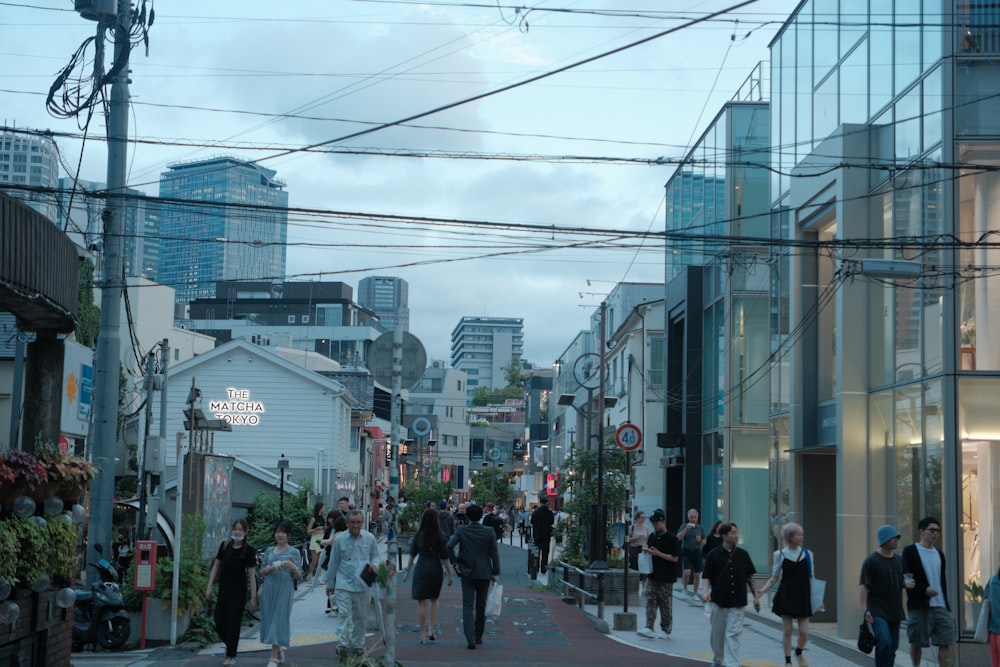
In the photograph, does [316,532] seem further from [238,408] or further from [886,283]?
[238,408]

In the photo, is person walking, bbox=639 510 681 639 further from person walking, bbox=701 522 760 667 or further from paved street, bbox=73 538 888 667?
person walking, bbox=701 522 760 667

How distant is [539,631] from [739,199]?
15.7m

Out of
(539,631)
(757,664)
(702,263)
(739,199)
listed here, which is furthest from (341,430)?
(757,664)

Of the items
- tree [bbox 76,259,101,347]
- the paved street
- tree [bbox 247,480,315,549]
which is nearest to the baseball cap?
the paved street

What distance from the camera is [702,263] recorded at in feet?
110

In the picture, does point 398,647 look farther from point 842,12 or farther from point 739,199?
point 739,199

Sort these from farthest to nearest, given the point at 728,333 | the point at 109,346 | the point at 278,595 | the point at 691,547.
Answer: the point at 728,333 → the point at 691,547 → the point at 109,346 → the point at 278,595

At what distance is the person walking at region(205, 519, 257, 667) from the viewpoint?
13641 millimetres

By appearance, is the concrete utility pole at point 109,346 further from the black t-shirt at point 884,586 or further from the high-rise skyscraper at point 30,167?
the high-rise skyscraper at point 30,167

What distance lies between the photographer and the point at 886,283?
17453 mm

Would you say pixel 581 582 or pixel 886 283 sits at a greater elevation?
pixel 886 283

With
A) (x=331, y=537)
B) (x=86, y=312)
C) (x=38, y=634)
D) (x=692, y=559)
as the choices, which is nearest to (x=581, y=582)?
(x=692, y=559)

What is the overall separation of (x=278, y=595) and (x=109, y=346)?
5.57 m

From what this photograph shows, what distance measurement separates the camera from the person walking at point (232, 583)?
537 inches
